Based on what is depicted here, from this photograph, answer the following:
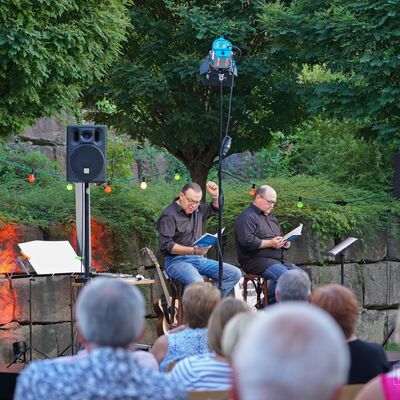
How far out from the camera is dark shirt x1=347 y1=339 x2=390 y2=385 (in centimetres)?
448

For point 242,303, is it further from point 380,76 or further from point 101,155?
point 380,76

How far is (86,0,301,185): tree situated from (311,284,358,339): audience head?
710cm

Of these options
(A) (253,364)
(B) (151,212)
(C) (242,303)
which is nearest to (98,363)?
(A) (253,364)

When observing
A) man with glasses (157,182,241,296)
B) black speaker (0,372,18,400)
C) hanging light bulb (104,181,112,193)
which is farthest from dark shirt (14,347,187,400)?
hanging light bulb (104,181,112,193)

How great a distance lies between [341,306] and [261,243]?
18.2ft

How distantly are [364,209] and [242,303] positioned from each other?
348 inches

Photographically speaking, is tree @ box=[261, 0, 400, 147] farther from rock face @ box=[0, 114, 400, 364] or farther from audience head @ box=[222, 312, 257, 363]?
audience head @ box=[222, 312, 257, 363]

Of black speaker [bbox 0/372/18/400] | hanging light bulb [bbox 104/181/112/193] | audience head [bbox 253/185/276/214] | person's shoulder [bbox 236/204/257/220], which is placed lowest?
black speaker [bbox 0/372/18/400]

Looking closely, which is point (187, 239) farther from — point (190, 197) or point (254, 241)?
point (254, 241)

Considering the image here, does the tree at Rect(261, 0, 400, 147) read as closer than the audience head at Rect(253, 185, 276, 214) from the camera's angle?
No

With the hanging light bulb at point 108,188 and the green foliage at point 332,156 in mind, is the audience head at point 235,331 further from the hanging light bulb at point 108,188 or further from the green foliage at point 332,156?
the green foliage at point 332,156

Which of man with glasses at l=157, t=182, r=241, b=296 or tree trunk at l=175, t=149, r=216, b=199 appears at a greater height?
tree trunk at l=175, t=149, r=216, b=199

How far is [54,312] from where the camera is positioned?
1069cm

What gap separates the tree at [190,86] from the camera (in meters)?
11.5
